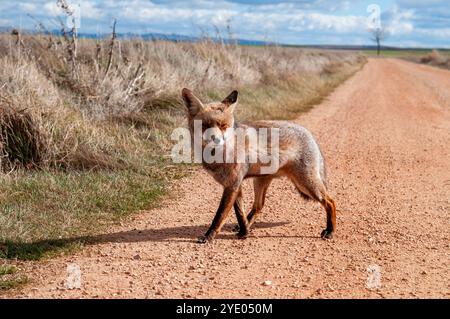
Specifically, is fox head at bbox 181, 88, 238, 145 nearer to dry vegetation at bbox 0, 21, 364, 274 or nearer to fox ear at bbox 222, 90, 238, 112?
fox ear at bbox 222, 90, 238, 112

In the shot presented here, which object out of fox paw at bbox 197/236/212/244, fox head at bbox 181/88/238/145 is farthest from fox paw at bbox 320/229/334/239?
fox head at bbox 181/88/238/145

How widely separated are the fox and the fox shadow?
28 centimetres

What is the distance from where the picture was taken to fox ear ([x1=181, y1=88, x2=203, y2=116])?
5969 millimetres

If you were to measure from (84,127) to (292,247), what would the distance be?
176 inches

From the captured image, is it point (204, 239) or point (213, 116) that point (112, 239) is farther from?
point (213, 116)

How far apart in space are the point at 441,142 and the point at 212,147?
7402 millimetres

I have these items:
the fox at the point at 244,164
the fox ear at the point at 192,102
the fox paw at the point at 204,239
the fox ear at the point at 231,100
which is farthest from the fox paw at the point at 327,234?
the fox ear at the point at 192,102

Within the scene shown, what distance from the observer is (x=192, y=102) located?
6.00m

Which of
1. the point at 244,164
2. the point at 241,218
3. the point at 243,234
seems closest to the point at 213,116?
the point at 244,164

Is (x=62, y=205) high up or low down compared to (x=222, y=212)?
down

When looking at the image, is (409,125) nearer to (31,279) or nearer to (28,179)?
(28,179)

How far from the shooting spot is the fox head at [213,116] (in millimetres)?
5703

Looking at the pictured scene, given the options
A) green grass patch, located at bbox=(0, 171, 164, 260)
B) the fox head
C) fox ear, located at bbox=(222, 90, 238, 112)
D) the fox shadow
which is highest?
fox ear, located at bbox=(222, 90, 238, 112)
